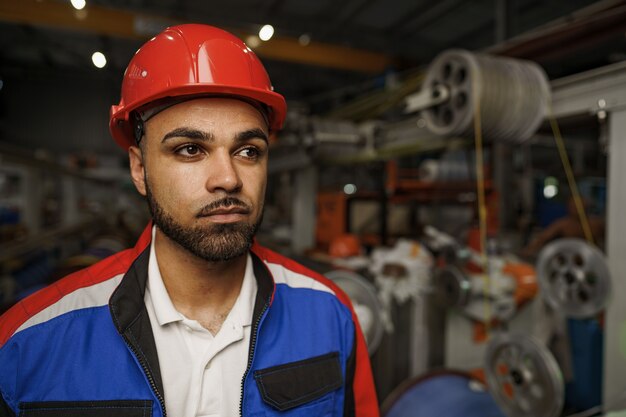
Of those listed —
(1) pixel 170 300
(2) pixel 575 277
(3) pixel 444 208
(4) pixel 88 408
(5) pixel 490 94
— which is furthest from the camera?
(3) pixel 444 208

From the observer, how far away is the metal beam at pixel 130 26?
6.11ft

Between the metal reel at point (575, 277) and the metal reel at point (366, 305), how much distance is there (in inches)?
41.2

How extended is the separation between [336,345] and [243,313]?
0.32 m

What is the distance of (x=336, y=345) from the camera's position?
1329 millimetres

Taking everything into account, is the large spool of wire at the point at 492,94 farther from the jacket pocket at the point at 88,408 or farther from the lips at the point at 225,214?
the jacket pocket at the point at 88,408

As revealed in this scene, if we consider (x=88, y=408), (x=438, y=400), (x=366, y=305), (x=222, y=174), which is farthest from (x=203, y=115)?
(x=438, y=400)

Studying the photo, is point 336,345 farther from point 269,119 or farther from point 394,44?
point 394,44

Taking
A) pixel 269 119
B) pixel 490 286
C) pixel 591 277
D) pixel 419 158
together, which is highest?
pixel 419 158

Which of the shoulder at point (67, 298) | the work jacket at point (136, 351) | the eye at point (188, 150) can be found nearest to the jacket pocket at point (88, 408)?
the work jacket at point (136, 351)

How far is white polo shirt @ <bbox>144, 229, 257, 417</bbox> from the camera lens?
1.11m

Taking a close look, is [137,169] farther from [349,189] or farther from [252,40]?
[349,189]

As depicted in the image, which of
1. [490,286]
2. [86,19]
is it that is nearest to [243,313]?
[490,286]

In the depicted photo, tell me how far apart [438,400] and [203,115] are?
8.53ft

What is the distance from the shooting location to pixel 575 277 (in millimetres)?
2393
